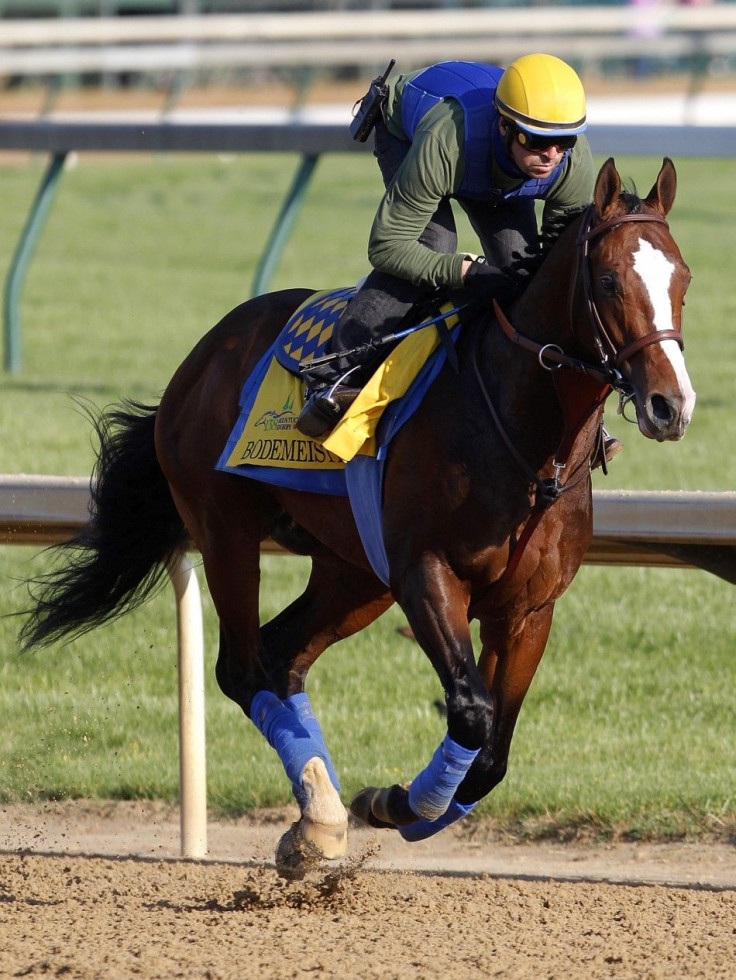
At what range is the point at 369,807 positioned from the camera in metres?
4.20

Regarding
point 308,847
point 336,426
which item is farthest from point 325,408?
point 308,847

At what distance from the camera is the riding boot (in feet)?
13.0

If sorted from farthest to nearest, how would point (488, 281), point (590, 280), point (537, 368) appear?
point (488, 281)
point (537, 368)
point (590, 280)

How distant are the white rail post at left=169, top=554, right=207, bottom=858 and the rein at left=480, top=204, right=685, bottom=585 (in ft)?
4.22

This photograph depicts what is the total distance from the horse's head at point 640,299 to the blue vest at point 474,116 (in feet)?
1.24

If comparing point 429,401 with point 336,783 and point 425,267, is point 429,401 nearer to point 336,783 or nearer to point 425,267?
point 425,267

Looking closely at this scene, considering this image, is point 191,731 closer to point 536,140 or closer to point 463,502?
point 463,502

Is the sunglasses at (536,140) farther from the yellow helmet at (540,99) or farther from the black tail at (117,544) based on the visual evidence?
the black tail at (117,544)

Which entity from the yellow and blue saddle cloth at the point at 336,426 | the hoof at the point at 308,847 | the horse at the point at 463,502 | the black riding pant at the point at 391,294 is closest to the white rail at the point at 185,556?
the horse at the point at 463,502

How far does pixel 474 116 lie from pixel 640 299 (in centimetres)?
74

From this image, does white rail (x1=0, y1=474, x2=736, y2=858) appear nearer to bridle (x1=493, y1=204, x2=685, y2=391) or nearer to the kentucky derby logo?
the kentucky derby logo

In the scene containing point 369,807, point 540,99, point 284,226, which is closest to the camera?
point 540,99

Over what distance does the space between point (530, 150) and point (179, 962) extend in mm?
2095

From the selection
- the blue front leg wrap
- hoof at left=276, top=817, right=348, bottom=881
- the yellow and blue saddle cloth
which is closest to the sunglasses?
the yellow and blue saddle cloth
